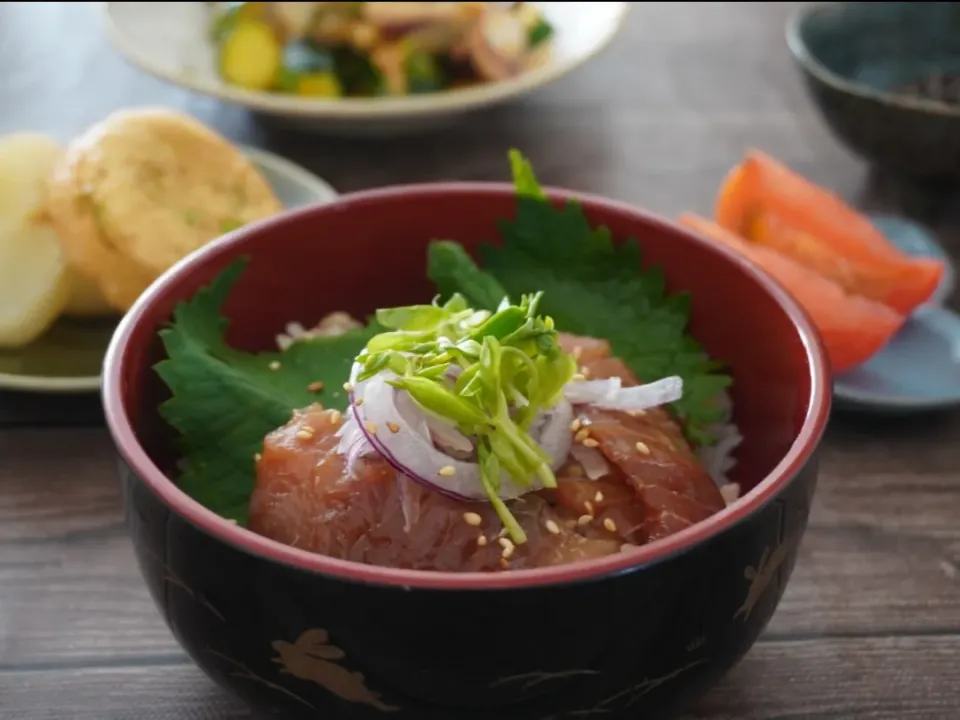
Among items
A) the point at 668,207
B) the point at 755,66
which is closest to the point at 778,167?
the point at 668,207

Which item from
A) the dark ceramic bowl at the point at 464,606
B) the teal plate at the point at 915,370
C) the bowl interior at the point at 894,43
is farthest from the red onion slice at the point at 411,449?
the bowl interior at the point at 894,43

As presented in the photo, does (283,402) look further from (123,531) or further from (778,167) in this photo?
(778,167)

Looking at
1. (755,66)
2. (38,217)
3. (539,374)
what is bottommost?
(755,66)

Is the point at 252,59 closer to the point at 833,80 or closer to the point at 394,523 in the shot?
the point at 833,80

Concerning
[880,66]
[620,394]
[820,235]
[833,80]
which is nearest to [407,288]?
[620,394]

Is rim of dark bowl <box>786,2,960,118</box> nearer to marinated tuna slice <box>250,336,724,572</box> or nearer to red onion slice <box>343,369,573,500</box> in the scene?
marinated tuna slice <box>250,336,724,572</box>

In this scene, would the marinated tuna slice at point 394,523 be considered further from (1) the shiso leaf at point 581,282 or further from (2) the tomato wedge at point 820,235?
(2) the tomato wedge at point 820,235
